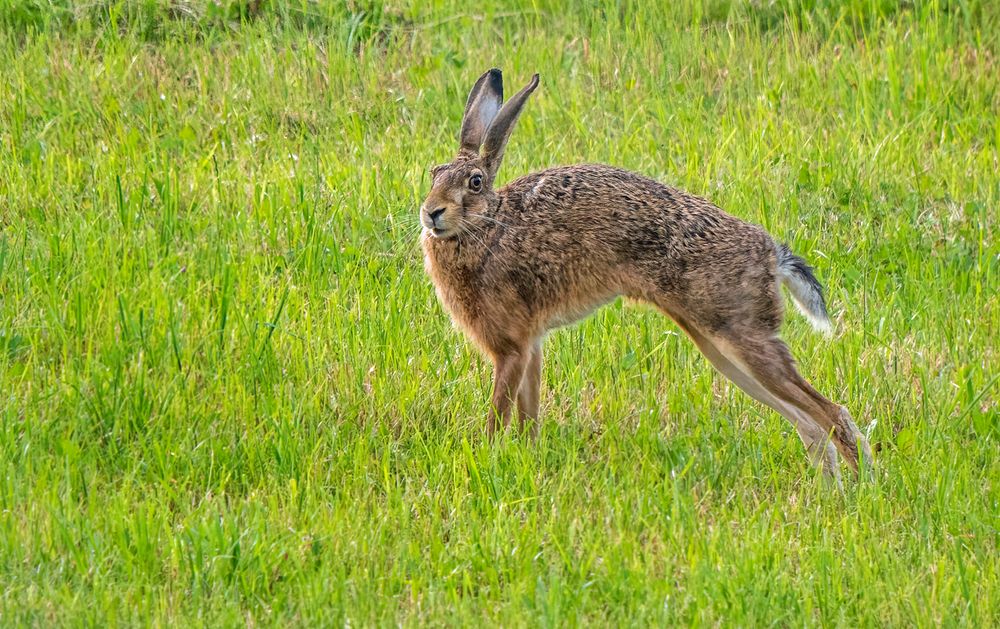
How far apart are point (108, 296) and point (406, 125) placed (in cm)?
294

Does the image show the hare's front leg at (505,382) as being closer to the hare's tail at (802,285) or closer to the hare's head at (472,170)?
the hare's head at (472,170)

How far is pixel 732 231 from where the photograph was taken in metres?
6.09

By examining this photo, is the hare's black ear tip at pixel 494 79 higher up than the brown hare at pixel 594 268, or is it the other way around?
the hare's black ear tip at pixel 494 79

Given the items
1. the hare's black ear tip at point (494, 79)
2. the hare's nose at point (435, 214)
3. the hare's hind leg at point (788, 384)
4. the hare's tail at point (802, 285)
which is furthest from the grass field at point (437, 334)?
the hare's black ear tip at point (494, 79)

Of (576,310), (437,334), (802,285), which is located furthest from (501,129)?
(802,285)

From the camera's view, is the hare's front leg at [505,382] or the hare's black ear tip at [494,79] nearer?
the hare's front leg at [505,382]

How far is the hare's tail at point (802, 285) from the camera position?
6105 mm

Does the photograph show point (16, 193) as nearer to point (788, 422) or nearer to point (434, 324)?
point (434, 324)

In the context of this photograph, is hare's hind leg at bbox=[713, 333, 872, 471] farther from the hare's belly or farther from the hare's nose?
the hare's nose

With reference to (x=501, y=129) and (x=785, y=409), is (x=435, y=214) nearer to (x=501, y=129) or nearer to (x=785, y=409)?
(x=501, y=129)

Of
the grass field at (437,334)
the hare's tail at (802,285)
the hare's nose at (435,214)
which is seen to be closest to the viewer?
the grass field at (437,334)

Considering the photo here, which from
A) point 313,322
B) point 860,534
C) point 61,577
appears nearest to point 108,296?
point 313,322

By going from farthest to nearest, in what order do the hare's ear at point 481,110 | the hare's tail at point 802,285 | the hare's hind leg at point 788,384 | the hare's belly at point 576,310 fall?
1. the hare's ear at point 481,110
2. the hare's belly at point 576,310
3. the hare's tail at point 802,285
4. the hare's hind leg at point 788,384

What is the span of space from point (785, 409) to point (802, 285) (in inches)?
20.3
